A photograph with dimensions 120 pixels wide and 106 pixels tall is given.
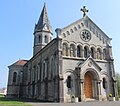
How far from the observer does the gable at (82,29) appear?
1048 inches

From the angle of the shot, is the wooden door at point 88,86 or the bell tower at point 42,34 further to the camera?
the bell tower at point 42,34

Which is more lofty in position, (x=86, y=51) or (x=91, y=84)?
(x=86, y=51)

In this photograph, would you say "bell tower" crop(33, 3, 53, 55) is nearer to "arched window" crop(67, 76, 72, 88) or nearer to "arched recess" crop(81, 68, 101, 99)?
"arched recess" crop(81, 68, 101, 99)

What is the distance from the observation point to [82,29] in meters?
28.1

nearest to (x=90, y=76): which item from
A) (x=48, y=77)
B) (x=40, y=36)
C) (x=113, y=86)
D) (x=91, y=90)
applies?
(x=91, y=90)

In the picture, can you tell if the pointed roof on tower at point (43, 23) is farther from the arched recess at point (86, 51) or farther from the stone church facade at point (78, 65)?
the arched recess at point (86, 51)

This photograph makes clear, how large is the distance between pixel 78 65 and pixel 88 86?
399 cm

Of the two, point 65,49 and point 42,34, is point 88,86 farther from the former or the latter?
point 42,34

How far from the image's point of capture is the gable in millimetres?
26609

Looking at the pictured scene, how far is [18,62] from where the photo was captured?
52.1m

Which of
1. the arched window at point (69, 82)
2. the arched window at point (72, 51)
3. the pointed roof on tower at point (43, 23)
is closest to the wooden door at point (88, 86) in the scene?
the arched window at point (69, 82)

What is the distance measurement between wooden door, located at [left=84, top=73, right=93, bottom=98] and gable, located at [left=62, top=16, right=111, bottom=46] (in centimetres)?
596

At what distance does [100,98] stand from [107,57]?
7.80 metres

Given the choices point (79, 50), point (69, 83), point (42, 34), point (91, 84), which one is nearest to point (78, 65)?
point (79, 50)
